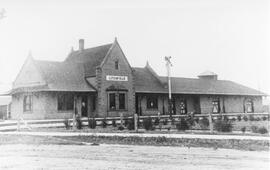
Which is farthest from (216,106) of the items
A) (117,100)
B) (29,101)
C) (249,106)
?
(29,101)

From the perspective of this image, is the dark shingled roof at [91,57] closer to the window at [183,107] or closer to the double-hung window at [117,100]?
the double-hung window at [117,100]

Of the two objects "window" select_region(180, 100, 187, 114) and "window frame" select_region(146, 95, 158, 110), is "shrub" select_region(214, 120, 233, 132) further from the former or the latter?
"window" select_region(180, 100, 187, 114)

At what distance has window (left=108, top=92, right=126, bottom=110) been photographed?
113 feet

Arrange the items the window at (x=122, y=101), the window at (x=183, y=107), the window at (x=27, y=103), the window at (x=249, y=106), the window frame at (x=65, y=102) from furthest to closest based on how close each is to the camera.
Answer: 1. the window at (x=249, y=106)
2. the window at (x=183, y=107)
3. the window at (x=122, y=101)
4. the window at (x=27, y=103)
5. the window frame at (x=65, y=102)

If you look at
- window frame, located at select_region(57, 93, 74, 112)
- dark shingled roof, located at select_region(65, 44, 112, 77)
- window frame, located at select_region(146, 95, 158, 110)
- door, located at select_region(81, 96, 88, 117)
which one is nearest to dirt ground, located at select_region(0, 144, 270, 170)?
window frame, located at select_region(57, 93, 74, 112)

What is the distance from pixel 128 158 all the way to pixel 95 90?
23433mm

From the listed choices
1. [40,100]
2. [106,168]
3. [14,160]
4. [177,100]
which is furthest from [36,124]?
[177,100]

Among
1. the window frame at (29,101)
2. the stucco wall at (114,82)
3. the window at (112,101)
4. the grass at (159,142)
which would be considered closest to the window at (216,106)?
the stucco wall at (114,82)

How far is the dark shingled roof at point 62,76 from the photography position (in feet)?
104

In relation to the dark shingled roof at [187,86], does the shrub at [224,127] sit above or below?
below

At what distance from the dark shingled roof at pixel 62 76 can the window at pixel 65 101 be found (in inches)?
36.0

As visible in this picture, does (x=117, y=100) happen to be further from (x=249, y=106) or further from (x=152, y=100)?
(x=249, y=106)

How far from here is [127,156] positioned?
11.0m

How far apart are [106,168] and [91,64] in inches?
1065
